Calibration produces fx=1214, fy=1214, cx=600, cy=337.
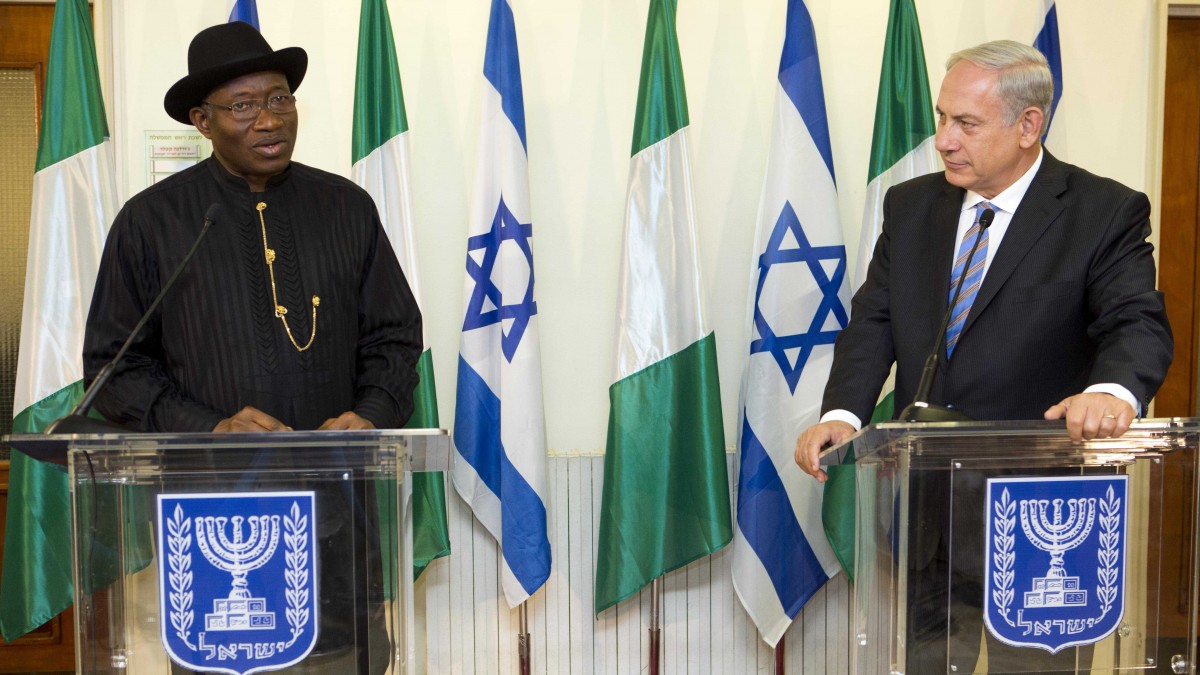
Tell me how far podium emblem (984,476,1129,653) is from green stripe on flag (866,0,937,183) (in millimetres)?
2085

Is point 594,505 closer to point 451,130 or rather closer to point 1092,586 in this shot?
point 451,130

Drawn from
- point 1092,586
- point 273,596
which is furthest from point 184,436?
point 1092,586

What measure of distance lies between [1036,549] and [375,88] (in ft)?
8.55

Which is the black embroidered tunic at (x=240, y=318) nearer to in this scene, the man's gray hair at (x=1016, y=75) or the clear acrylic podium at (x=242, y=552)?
the clear acrylic podium at (x=242, y=552)

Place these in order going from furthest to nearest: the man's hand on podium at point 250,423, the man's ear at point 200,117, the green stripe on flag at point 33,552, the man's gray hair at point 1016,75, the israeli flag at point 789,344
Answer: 1. the israeli flag at point 789,344
2. the green stripe on flag at point 33,552
3. the man's ear at point 200,117
4. the man's gray hair at point 1016,75
5. the man's hand on podium at point 250,423

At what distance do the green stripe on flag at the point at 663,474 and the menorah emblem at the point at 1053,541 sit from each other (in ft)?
6.33

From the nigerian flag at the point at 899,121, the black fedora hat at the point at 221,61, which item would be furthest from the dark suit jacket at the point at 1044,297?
the black fedora hat at the point at 221,61

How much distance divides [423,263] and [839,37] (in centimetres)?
160

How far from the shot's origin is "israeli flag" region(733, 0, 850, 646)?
3865 millimetres

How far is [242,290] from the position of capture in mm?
2648

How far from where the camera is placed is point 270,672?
1.89 metres

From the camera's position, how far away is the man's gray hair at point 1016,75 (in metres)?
2.55

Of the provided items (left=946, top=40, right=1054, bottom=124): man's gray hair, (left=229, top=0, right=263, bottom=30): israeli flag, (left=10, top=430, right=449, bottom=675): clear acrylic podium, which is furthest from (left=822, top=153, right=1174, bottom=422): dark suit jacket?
(left=229, top=0, right=263, bottom=30): israeli flag

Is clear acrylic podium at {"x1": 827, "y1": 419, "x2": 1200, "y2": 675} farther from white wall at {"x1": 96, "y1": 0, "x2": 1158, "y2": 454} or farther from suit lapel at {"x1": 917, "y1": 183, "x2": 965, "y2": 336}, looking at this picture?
white wall at {"x1": 96, "y1": 0, "x2": 1158, "y2": 454}
